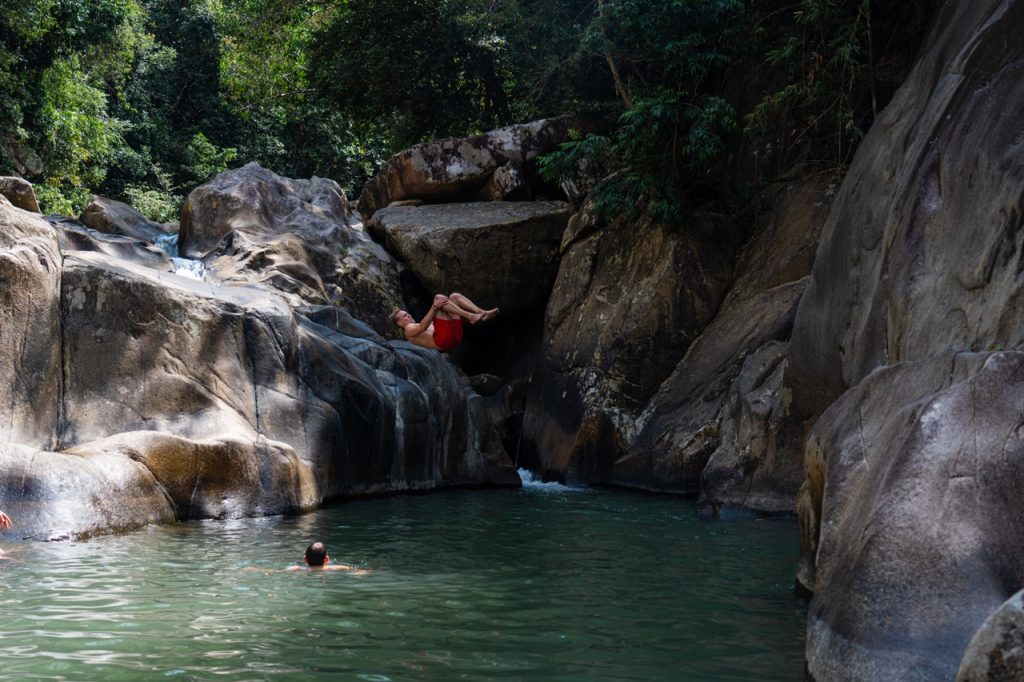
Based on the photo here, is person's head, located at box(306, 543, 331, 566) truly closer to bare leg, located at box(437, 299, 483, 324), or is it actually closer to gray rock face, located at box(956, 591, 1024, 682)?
bare leg, located at box(437, 299, 483, 324)

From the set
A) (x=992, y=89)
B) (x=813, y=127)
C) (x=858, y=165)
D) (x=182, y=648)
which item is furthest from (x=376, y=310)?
(x=182, y=648)

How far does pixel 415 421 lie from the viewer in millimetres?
17078

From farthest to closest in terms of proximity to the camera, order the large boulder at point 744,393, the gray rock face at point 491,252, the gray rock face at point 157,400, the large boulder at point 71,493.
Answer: the gray rock face at point 491,252, the large boulder at point 744,393, the gray rock face at point 157,400, the large boulder at point 71,493

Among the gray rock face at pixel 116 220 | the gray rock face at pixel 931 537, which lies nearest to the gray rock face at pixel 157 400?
the gray rock face at pixel 116 220

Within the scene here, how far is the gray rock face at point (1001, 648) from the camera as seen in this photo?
3.71 metres

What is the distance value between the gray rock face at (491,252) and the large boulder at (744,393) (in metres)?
4.91

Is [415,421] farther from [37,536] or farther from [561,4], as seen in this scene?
[561,4]

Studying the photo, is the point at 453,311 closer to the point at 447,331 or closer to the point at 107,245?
the point at 447,331

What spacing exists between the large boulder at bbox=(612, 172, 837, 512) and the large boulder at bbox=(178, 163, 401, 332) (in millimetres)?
7134

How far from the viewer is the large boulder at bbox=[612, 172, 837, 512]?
14.6 meters

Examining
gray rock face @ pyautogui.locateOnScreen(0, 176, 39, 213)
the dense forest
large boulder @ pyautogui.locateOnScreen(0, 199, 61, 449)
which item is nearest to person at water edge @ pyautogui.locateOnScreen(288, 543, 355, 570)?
large boulder @ pyautogui.locateOnScreen(0, 199, 61, 449)

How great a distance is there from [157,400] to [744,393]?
8.22 m

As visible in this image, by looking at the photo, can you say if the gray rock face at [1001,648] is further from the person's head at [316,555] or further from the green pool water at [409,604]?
the person's head at [316,555]

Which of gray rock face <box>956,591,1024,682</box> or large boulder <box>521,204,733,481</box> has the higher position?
large boulder <box>521,204,733,481</box>
